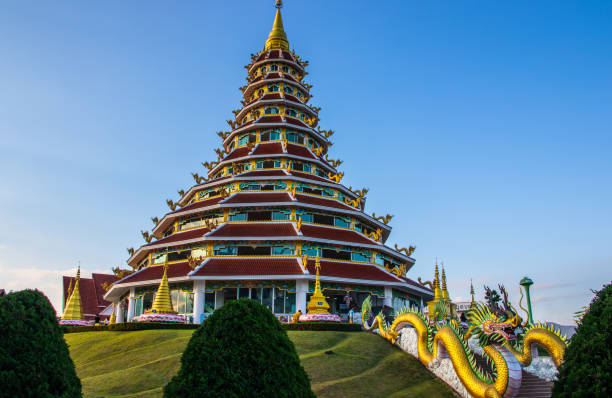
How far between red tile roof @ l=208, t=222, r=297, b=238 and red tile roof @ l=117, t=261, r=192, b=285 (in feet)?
9.75

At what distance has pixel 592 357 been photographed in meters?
8.72

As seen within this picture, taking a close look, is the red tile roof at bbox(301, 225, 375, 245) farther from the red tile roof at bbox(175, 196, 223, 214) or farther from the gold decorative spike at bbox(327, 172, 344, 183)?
the red tile roof at bbox(175, 196, 223, 214)

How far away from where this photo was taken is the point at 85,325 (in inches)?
1222

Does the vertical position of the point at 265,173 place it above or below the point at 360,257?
above

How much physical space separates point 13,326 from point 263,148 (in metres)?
33.4

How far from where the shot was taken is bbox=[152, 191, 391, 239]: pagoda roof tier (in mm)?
34062

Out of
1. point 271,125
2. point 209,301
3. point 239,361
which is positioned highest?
point 271,125

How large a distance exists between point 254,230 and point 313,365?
53.3 feet

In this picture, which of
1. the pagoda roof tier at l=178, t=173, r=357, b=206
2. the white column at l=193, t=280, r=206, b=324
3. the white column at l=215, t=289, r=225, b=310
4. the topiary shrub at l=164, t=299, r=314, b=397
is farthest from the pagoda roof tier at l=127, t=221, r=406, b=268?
the topiary shrub at l=164, t=299, r=314, b=397

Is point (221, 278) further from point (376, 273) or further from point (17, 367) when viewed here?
point (17, 367)

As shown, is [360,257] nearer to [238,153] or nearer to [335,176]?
[335,176]

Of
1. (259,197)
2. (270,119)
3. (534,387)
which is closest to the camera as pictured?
(534,387)

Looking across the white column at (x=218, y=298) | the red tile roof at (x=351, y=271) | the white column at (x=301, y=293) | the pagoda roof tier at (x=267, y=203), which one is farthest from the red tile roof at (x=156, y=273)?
the red tile roof at (x=351, y=271)

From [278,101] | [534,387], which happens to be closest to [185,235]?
[278,101]
